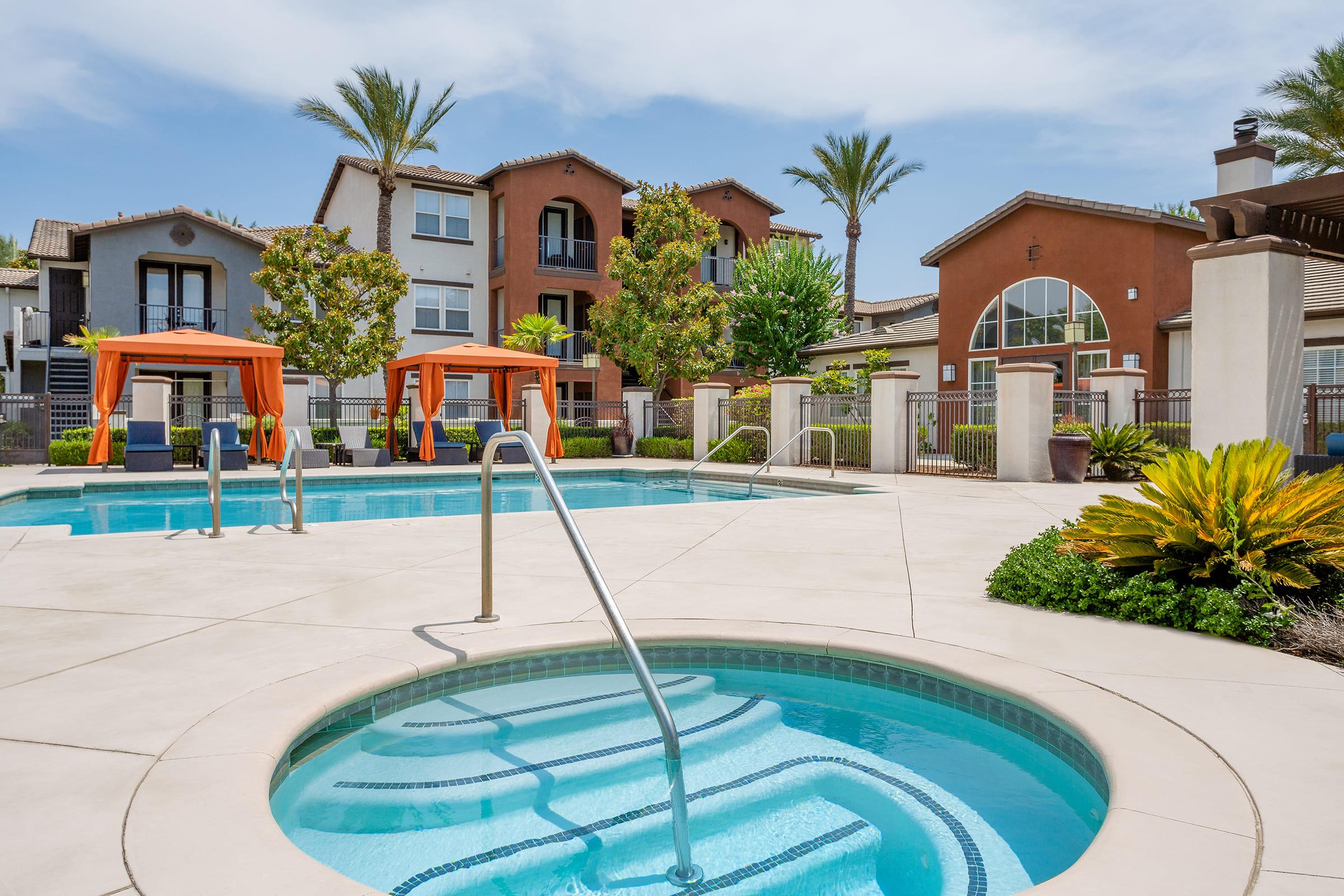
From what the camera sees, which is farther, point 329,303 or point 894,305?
point 894,305

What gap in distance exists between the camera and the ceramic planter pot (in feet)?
47.2

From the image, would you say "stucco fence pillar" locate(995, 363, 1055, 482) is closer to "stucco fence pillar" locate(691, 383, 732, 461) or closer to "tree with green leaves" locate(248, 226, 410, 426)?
"stucco fence pillar" locate(691, 383, 732, 461)

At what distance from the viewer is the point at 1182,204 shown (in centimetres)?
4362

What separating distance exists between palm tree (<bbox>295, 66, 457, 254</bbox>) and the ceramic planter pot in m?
21.3

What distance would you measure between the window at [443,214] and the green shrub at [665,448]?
1175 centimetres

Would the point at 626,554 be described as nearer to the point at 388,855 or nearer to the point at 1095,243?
the point at 388,855

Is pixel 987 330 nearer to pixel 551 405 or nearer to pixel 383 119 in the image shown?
pixel 551 405

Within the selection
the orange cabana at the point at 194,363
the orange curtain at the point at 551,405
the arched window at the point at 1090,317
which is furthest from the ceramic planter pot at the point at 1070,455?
the orange cabana at the point at 194,363

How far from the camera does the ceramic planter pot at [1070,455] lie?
14391 mm

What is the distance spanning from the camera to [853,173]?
105 feet

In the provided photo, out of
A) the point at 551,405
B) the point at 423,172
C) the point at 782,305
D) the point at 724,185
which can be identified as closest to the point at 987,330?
the point at 782,305

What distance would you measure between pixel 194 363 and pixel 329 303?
4.06m

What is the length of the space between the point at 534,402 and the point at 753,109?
14891mm

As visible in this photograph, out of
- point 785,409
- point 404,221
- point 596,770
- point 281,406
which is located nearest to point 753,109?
point 404,221
